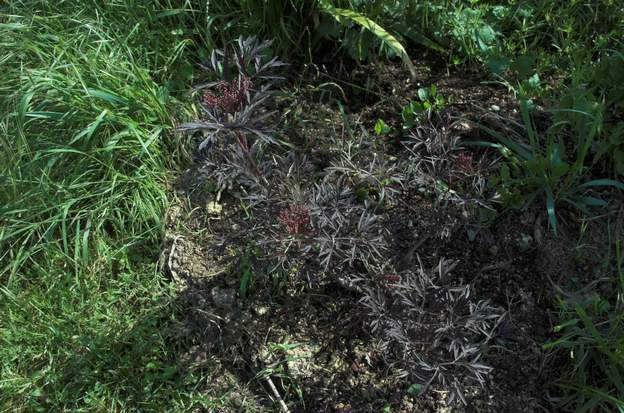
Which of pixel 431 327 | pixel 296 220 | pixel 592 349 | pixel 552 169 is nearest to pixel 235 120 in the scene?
pixel 296 220

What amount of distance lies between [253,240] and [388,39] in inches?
36.9

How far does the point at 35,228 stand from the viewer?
252 centimetres

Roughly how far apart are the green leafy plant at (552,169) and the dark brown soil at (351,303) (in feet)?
0.26

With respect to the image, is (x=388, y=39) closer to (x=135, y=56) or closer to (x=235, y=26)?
(x=235, y=26)

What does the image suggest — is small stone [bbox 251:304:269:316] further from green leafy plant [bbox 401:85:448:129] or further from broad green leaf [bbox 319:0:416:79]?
broad green leaf [bbox 319:0:416:79]

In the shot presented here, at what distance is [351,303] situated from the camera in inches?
89.4

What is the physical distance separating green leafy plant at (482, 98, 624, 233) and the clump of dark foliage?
29cm

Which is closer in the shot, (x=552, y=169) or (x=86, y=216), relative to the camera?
(x=552, y=169)

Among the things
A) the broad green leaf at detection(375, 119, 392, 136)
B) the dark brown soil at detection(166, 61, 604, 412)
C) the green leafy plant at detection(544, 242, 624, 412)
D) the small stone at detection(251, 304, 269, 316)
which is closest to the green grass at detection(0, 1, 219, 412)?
the dark brown soil at detection(166, 61, 604, 412)

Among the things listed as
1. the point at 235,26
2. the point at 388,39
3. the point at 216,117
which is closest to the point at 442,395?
the point at 216,117

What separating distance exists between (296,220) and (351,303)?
0.54 metres

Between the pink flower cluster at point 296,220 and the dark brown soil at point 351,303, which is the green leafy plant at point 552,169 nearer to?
the dark brown soil at point 351,303

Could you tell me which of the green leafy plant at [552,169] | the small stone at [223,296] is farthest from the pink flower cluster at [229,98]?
the green leafy plant at [552,169]

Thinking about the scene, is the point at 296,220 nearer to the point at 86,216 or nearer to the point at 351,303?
the point at 351,303
